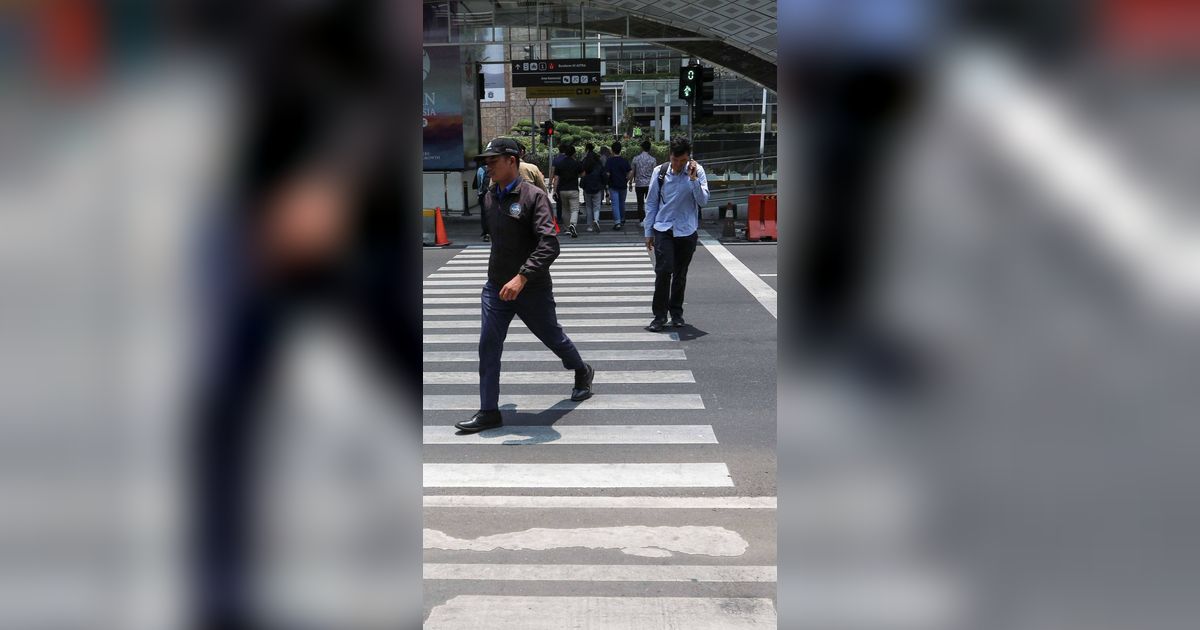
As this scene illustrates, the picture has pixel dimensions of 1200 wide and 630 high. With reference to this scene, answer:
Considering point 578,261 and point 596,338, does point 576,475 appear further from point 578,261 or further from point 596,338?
point 578,261

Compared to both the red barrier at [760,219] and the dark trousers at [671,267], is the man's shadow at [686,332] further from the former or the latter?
the red barrier at [760,219]

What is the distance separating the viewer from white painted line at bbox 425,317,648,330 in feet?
37.1

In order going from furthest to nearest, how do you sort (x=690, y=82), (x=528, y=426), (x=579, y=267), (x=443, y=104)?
(x=690, y=82) < (x=443, y=104) < (x=579, y=267) < (x=528, y=426)

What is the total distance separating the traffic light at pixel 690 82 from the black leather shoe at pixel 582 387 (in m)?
19.0

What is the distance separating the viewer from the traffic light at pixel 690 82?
85.1 feet

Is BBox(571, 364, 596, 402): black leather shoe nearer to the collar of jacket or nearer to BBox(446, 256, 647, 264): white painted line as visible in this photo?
the collar of jacket

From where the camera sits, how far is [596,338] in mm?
10602
